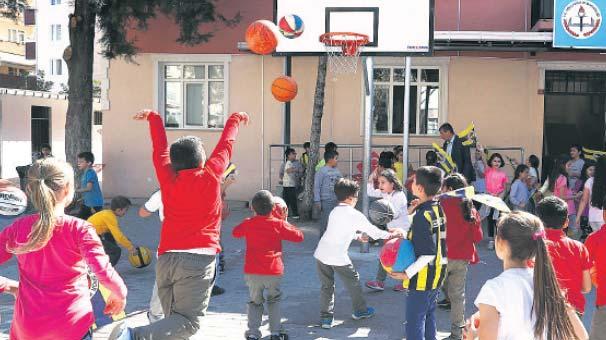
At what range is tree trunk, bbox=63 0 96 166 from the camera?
557 inches

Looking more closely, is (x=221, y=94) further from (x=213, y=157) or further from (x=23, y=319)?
(x=23, y=319)

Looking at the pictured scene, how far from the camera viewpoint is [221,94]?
16.2 m

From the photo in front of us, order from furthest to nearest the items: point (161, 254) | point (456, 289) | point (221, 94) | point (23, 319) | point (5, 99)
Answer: point (5, 99)
point (221, 94)
point (456, 289)
point (161, 254)
point (23, 319)

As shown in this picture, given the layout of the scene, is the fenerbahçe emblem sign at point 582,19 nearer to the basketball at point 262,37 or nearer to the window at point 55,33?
the basketball at point 262,37

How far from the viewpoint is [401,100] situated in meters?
15.7

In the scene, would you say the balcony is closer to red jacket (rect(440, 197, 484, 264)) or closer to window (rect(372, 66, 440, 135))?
window (rect(372, 66, 440, 135))

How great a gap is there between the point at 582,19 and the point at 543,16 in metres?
1.63

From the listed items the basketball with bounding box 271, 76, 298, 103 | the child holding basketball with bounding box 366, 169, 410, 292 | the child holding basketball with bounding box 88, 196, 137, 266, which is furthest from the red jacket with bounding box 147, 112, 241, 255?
the basketball with bounding box 271, 76, 298, 103

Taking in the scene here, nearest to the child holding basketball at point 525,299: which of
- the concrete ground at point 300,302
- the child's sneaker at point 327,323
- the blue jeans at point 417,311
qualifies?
the blue jeans at point 417,311

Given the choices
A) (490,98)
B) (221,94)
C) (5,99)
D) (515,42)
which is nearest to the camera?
(515,42)

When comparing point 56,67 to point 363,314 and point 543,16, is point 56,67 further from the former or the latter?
point 363,314

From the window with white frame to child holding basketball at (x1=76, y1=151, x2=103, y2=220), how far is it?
20.8 ft

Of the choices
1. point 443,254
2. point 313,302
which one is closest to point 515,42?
point 313,302

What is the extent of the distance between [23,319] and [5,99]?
988 inches
